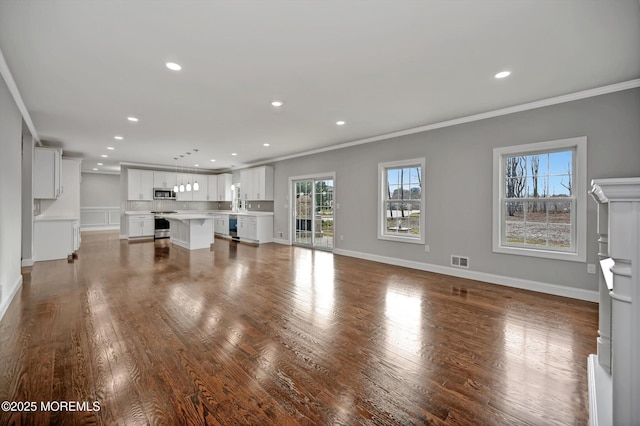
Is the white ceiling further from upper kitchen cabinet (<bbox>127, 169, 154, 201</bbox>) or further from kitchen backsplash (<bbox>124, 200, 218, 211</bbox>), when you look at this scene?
kitchen backsplash (<bbox>124, 200, 218, 211</bbox>)

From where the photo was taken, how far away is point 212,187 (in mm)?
11203

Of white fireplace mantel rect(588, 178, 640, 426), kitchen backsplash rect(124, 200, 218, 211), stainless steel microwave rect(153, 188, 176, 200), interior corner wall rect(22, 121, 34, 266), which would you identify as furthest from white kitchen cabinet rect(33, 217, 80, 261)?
white fireplace mantel rect(588, 178, 640, 426)

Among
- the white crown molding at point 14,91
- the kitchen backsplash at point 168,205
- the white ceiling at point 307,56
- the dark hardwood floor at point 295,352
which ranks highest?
the white ceiling at point 307,56

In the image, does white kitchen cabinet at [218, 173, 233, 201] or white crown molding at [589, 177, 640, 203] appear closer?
white crown molding at [589, 177, 640, 203]

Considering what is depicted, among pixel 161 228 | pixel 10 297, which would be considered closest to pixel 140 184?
pixel 161 228

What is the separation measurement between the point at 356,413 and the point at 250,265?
4.22 meters

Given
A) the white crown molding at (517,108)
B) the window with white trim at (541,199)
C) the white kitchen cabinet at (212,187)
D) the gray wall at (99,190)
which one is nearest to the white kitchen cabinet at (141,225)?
the white kitchen cabinet at (212,187)

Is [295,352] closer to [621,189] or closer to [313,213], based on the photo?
[621,189]

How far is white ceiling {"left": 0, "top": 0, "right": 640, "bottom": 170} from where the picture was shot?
214 centimetres

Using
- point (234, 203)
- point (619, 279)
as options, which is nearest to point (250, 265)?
point (619, 279)

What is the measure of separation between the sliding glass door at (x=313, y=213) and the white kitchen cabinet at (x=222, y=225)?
3.05m

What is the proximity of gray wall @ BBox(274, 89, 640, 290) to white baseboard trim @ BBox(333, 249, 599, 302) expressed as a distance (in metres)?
0.07

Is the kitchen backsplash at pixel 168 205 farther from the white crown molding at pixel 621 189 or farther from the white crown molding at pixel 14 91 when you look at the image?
the white crown molding at pixel 621 189

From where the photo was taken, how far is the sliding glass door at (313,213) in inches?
292
